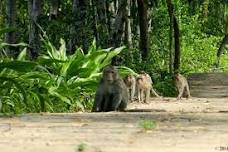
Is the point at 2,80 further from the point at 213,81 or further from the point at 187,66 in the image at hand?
the point at 187,66

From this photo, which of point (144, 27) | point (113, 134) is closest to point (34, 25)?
point (144, 27)

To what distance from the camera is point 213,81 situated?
105 ft

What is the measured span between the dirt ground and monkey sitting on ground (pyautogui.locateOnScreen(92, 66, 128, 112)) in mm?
2359

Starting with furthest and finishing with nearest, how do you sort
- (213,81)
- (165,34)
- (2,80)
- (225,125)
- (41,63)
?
(165,34)
(213,81)
(41,63)
(2,80)
(225,125)

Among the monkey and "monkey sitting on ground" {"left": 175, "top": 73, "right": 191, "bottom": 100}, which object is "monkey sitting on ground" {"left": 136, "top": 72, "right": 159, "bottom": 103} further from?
"monkey sitting on ground" {"left": 175, "top": 73, "right": 191, "bottom": 100}

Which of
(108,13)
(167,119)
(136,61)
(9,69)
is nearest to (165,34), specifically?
(108,13)

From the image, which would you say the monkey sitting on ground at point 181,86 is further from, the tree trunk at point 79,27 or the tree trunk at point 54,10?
the tree trunk at point 54,10

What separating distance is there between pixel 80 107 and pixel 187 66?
29.7 meters

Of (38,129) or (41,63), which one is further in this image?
(41,63)

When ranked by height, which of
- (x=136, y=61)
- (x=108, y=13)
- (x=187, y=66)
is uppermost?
(x=108, y=13)

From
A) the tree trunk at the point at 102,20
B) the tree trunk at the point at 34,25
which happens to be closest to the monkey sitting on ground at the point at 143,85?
the tree trunk at the point at 34,25

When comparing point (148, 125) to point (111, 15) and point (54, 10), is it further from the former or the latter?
point (54, 10)

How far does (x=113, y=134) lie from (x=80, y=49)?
318 inches

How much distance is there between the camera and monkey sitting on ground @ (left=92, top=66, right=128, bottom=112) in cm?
1255
